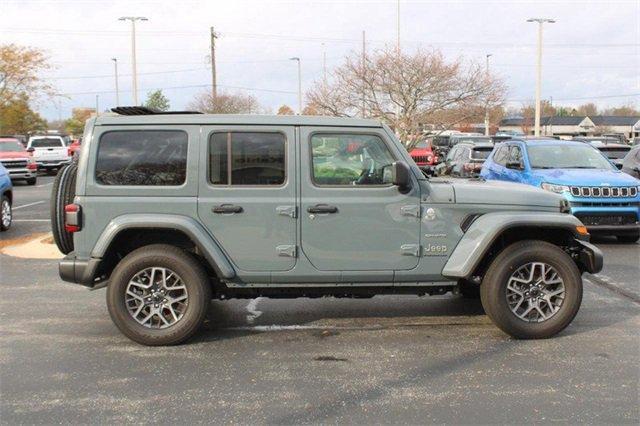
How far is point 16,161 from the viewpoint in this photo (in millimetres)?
23312

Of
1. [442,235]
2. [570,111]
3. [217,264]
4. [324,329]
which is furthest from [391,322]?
[570,111]

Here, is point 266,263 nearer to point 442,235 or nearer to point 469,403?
point 442,235

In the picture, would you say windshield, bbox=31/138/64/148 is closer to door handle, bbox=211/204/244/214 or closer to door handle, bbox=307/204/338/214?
door handle, bbox=211/204/244/214

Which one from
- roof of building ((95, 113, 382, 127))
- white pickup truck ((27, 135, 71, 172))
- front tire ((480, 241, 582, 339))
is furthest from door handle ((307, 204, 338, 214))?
white pickup truck ((27, 135, 71, 172))

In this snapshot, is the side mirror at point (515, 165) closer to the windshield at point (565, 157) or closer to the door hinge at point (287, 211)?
the windshield at point (565, 157)

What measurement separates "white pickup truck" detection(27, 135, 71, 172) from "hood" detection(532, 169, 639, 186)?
26.0m

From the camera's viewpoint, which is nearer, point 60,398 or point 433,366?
point 60,398

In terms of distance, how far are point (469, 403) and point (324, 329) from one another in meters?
1.89

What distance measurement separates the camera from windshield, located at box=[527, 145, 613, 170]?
10.8 metres

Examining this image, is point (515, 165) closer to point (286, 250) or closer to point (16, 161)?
point (286, 250)

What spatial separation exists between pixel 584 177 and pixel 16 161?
20.7m

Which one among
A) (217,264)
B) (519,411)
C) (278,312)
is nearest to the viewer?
(519,411)

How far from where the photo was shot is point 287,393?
13.7ft

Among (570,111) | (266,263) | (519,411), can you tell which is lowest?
(519,411)
